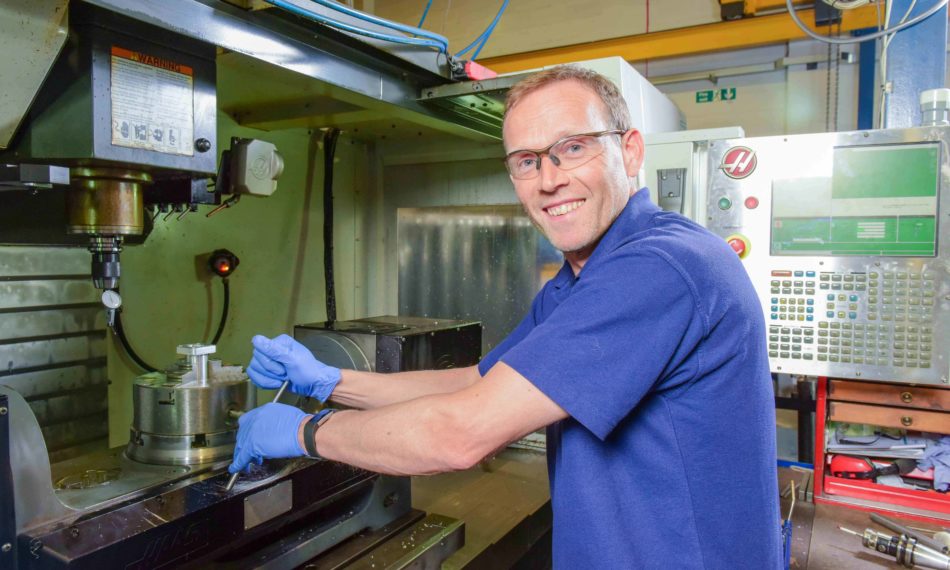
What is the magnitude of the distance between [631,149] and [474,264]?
1369mm

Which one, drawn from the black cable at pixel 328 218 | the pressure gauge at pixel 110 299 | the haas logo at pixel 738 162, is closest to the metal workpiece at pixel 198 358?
the pressure gauge at pixel 110 299

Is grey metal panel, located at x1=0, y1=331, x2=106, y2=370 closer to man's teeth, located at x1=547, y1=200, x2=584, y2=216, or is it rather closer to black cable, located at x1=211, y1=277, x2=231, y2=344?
black cable, located at x1=211, y1=277, x2=231, y2=344

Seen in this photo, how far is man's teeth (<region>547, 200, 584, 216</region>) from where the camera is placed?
972 mm

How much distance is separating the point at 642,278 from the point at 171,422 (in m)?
0.82

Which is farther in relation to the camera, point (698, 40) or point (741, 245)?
point (698, 40)

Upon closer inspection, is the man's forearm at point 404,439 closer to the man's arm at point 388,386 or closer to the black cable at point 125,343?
the man's arm at point 388,386

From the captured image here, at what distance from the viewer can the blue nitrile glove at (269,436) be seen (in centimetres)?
96

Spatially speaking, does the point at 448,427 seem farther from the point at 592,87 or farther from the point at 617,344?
the point at 592,87

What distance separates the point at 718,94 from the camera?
2814mm

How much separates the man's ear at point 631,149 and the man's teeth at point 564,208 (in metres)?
0.11

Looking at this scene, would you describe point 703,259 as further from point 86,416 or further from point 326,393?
point 86,416

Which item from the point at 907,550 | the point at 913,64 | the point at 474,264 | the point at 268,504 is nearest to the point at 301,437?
the point at 268,504

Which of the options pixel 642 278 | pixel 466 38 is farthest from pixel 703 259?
pixel 466 38

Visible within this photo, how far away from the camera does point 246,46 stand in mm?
1050
